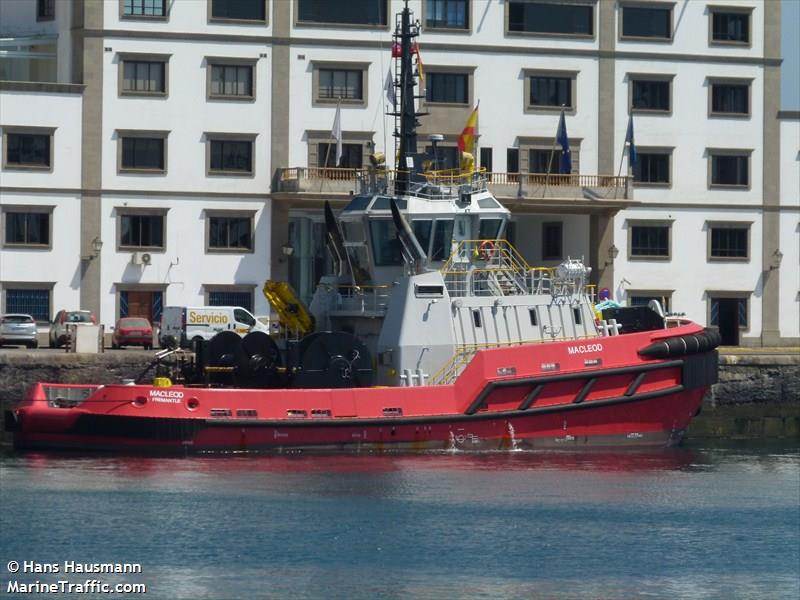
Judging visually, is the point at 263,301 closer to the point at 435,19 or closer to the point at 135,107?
the point at 135,107

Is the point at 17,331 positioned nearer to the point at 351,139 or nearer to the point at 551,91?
the point at 351,139

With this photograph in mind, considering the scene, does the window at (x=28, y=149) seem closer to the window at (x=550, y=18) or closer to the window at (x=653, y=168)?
the window at (x=550, y=18)

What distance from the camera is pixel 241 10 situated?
4988cm

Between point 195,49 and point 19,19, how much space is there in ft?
24.0

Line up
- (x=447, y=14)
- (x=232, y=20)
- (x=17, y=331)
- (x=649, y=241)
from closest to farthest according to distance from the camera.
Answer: (x=17, y=331) → (x=232, y=20) → (x=447, y=14) → (x=649, y=241)

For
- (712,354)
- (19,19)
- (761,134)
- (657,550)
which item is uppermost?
(19,19)

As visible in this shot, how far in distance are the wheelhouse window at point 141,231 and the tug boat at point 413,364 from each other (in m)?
14.4

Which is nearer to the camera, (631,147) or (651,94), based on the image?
(631,147)

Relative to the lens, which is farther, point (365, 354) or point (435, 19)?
point (435, 19)

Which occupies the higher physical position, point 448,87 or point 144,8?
point 144,8

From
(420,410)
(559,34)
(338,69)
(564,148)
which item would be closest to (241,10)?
(338,69)

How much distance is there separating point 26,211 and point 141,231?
326 cm

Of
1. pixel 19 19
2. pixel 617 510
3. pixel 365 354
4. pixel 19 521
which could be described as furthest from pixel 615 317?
pixel 19 19

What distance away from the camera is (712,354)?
3497cm
